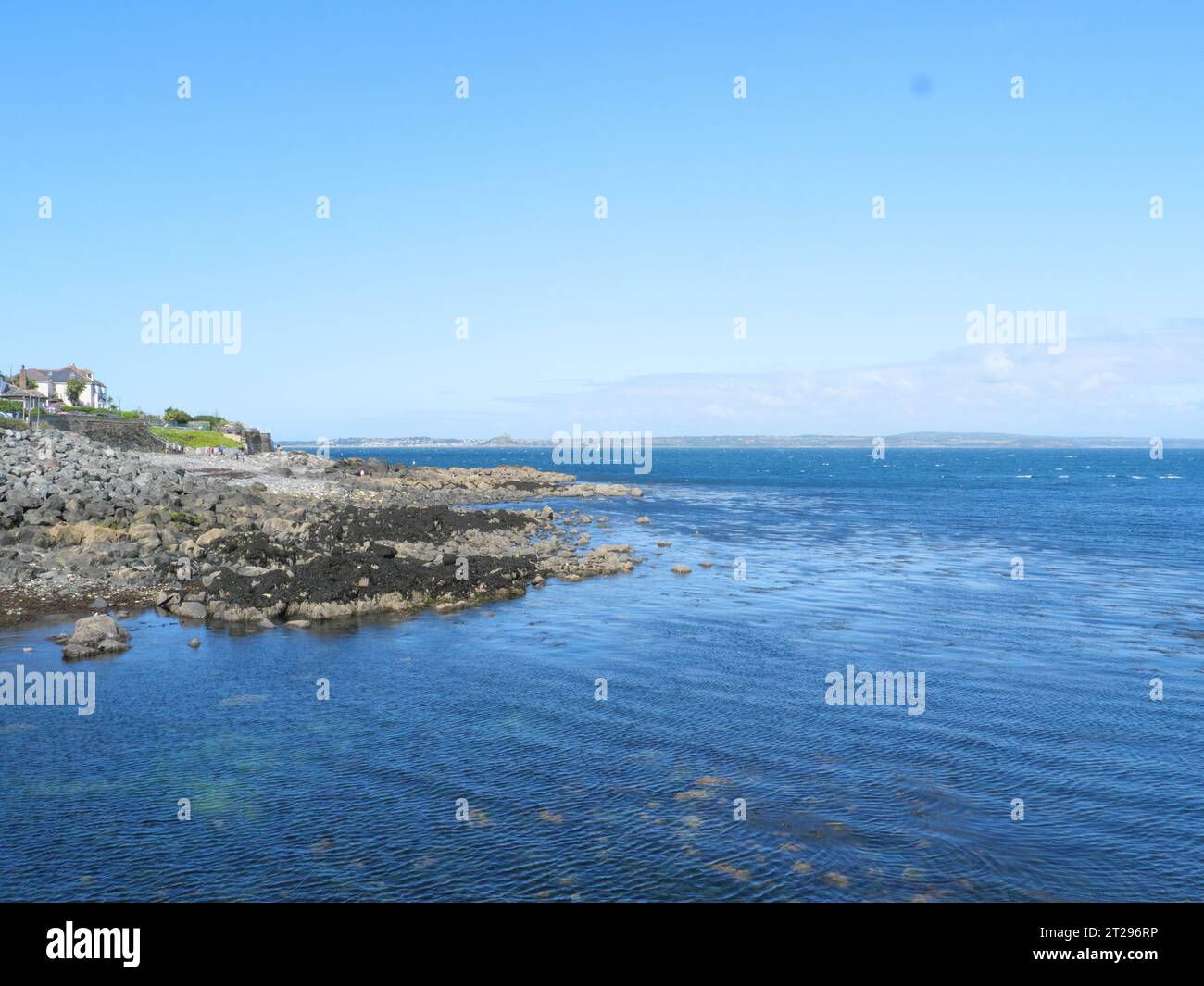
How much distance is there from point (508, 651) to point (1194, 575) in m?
43.2

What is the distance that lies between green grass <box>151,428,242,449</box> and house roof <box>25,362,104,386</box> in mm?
33259

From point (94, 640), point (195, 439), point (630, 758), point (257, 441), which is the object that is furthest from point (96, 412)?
point (630, 758)

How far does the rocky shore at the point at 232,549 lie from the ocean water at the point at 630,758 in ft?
8.82

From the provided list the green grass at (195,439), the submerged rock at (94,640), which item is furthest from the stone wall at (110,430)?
the submerged rock at (94,640)

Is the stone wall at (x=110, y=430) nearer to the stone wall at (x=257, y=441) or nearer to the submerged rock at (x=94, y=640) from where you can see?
the stone wall at (x=257, y=441)

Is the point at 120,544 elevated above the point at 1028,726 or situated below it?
above

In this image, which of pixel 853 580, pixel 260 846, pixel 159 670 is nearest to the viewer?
pixel 260 846

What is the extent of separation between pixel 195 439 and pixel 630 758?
114m

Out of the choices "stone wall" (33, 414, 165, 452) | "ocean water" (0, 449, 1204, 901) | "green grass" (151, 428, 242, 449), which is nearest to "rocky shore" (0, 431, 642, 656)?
"ocean water" (0, 449, 1204, 901)

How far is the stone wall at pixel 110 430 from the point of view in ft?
334
